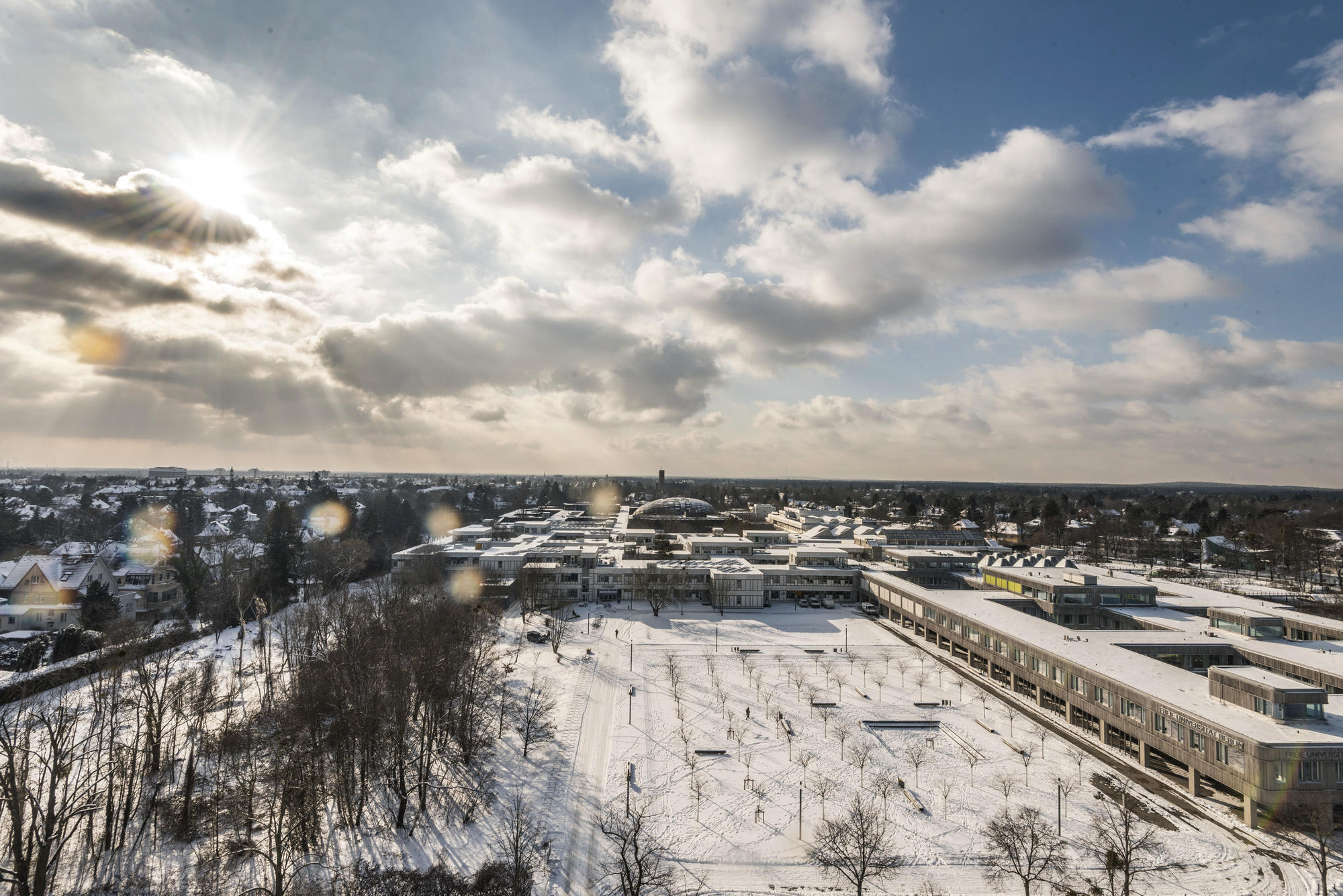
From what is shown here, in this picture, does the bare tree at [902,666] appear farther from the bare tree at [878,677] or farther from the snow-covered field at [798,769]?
the bare tree at [878,677]

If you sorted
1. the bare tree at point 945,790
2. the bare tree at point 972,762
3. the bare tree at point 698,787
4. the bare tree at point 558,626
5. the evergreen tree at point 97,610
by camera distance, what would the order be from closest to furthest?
the bare tree at point 945,790 < the bare tree at point 698,787 < the bare tree at point 972,762 < the evergreen tree at point 97,610 < the bare tree at point 558,626

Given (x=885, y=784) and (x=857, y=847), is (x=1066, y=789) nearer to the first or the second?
(x=885, y=784)

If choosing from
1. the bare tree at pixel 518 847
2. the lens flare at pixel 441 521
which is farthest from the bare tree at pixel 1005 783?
the lens flare at pixel 441 521

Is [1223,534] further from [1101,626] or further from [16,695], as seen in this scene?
[16,695]

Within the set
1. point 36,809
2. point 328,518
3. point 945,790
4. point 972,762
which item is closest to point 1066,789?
point 972,762

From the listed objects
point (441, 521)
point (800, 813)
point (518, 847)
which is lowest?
point (800, 813)

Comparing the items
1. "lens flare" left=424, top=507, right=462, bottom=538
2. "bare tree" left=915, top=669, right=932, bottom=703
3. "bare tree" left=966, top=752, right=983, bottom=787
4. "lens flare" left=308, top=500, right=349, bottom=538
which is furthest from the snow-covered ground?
"lens flare" left=424, top=507, right=462, bottom=538
